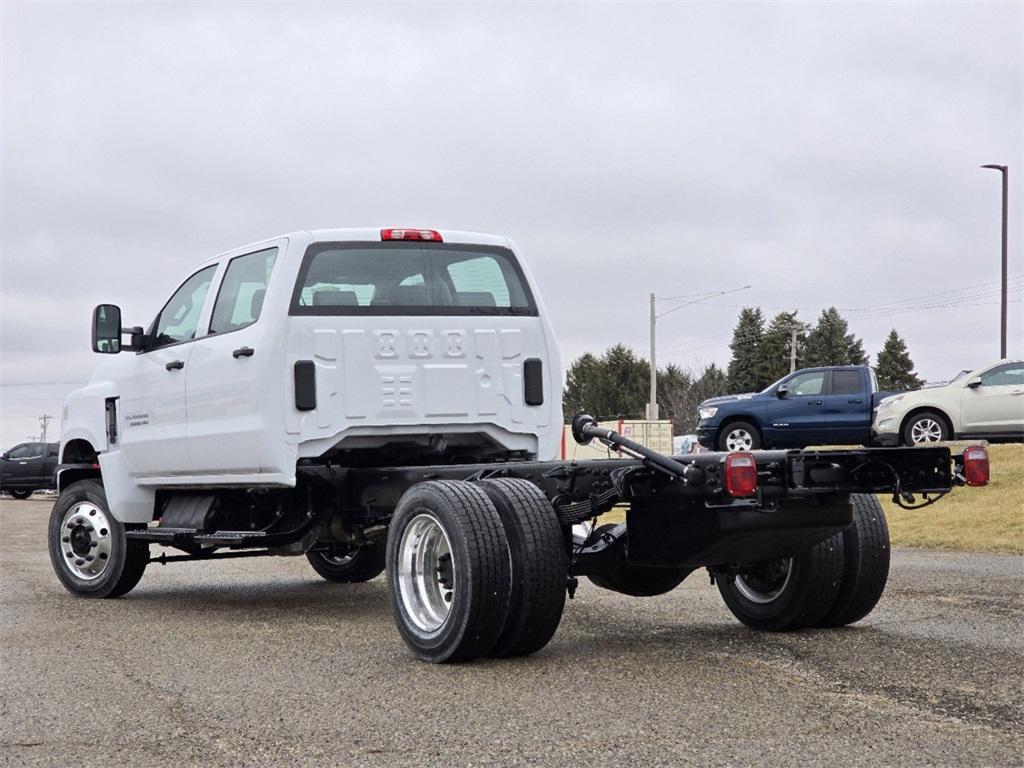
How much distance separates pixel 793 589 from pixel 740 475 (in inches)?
65.7

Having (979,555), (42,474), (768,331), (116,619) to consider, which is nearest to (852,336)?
(768,331)

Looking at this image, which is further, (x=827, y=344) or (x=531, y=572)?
(x=827, y=344)

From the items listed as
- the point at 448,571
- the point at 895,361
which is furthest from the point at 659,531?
the point at 895,361

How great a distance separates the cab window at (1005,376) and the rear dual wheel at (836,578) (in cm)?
1599

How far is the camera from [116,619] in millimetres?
8695

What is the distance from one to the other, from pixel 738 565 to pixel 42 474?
108 feet

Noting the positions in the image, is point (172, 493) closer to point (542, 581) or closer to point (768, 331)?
point (542, 581)

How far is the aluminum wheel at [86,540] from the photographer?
9984 millimetres

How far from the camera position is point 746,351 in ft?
272

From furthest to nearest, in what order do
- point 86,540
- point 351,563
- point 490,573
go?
point 351,563 < point 86,540 < point 490,573

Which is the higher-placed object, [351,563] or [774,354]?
[774,354]

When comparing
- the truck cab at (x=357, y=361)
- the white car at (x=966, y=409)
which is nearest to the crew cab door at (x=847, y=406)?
the white car at (x=966, y=409)

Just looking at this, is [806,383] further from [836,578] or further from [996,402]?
[836,578]

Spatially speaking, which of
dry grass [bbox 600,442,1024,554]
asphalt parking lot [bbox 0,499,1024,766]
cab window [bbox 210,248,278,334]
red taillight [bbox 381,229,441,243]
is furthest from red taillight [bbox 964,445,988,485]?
dry grass [bbox 600,442,1024,554]
